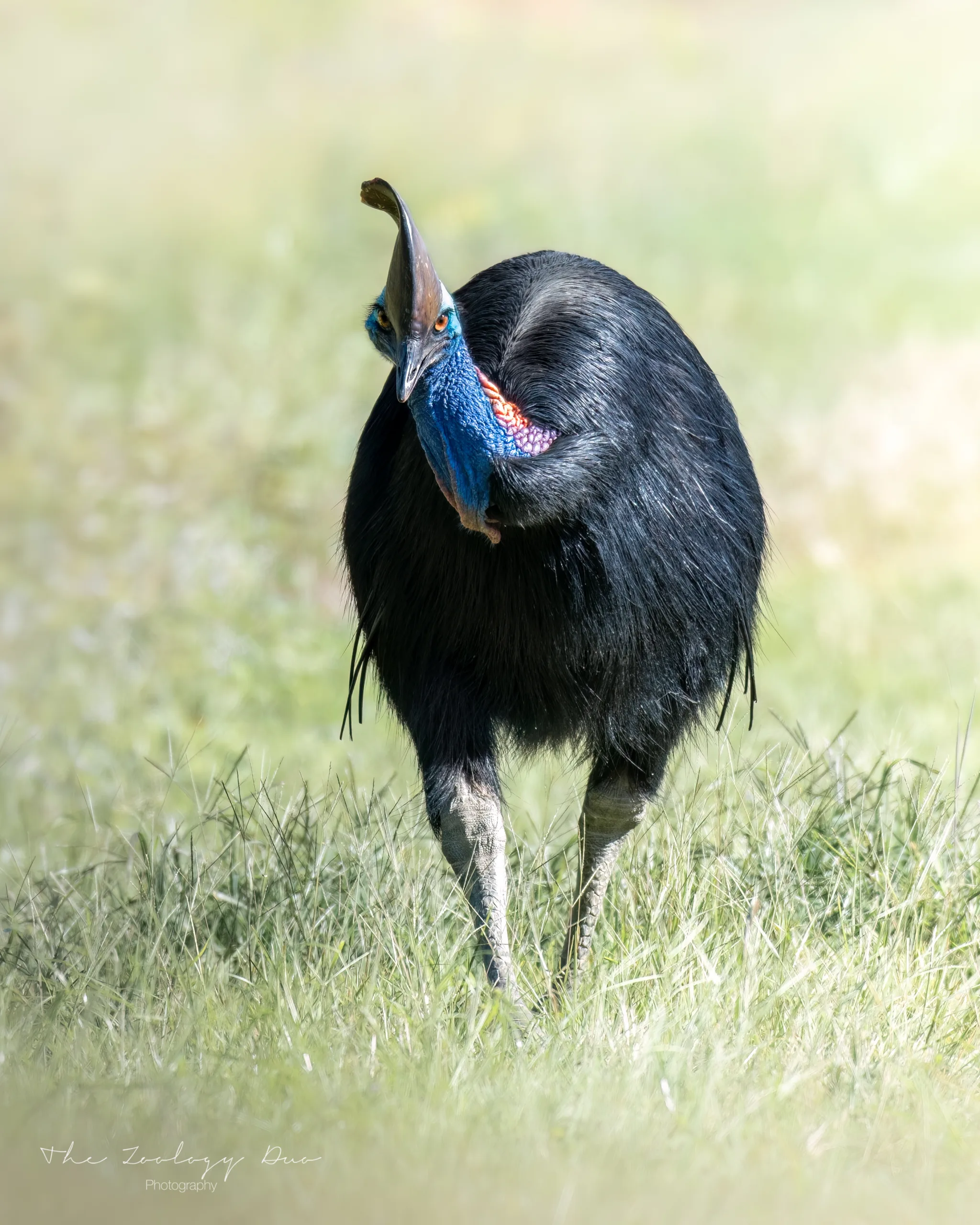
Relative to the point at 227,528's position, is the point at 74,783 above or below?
below

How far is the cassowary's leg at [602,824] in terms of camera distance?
141 inches

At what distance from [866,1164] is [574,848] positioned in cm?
160

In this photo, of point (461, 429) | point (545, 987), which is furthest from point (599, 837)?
point (461, 429)

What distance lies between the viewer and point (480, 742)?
11.1 ft

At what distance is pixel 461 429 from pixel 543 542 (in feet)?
1.01

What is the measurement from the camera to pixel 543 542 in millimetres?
3111

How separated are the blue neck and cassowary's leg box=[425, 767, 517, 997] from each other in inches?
24.6

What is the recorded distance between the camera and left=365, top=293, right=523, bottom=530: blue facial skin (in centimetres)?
292

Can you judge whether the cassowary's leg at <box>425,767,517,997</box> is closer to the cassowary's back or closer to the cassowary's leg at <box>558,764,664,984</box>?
the cassowary's back

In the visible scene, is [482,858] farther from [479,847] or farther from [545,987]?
[545,987]

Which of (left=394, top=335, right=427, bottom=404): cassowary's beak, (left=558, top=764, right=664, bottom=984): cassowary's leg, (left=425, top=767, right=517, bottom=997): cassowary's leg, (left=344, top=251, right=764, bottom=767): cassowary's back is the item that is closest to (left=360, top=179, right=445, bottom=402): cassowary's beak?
(left=394, top=335, right=427, bottom=404): cassowary's beak

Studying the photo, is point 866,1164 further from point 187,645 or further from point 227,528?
point 227,528

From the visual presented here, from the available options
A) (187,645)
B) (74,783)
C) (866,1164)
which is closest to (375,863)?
(866,1164)

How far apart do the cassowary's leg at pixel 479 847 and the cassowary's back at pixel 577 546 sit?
0.37ft
